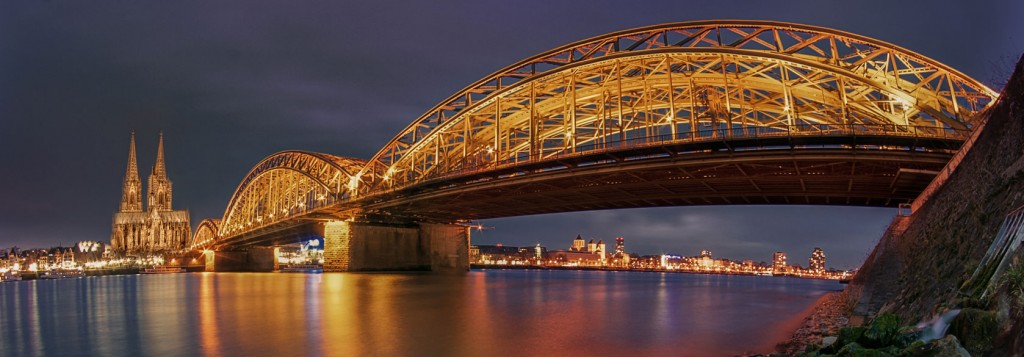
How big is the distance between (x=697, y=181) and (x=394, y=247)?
44.2 metres

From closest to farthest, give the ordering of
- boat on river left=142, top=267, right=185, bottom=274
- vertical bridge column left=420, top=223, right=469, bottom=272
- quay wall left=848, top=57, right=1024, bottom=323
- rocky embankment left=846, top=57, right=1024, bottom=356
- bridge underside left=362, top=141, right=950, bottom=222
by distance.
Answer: rocky embankment left=846, top=57, right=1024, bottom=356 < quay wall left=848, top=57, right=1024, bottom=323 < bridge underside left=362, top=141, right=950, bottom=222 < vertical bridge column left=420, top=223, right=469, bottom=272 < boat on river left=142, top=267, right=185, bottom=274

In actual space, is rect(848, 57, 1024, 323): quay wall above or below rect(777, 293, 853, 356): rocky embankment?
above

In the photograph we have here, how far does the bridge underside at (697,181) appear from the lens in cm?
3769

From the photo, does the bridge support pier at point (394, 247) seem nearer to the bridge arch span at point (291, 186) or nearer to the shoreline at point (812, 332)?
the bridge arch span at point (291, 186)

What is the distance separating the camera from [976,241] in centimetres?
1164

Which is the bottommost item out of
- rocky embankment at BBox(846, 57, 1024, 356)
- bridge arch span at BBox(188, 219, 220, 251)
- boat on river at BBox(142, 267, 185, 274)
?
boat on river at BBox(142, 267, 185, 274)

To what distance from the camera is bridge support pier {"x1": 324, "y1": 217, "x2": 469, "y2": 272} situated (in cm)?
7706

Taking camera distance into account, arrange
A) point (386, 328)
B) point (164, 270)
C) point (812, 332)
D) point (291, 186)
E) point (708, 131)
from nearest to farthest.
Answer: point (812, 332) → point (386, 328) → point (708, 131) → point (291, 186) → point (164, 270)

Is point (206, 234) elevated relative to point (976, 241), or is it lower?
lower

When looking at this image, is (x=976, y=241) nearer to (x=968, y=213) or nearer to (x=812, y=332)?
(x=968, y=213)

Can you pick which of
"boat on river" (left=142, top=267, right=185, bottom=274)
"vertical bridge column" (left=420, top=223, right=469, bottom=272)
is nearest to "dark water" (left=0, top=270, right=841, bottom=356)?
"vertical bridge column" (left=420, top=223, right=469, bottom=272)

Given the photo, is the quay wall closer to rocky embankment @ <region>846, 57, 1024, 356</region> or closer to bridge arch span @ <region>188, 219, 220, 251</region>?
rocky embankment @ <region>846, 57, 1024, 356</region>

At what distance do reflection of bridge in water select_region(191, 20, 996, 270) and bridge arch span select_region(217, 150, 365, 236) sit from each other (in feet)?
22.2

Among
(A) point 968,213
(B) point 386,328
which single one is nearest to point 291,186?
(B) point 386,328
